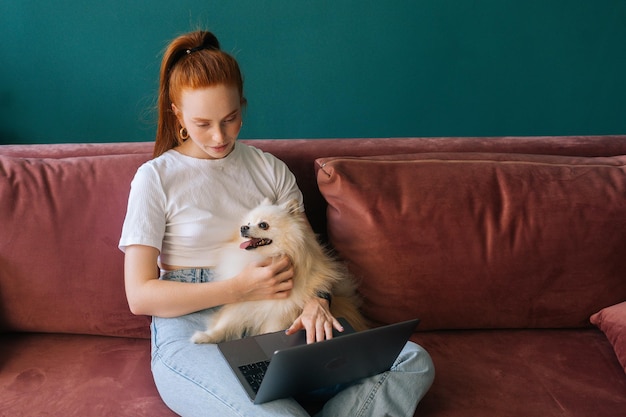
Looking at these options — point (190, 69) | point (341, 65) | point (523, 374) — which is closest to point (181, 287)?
point (190, 69)

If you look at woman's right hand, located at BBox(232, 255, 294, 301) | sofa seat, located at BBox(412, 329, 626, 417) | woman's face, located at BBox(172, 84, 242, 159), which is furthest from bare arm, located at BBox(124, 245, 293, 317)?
sofa seat, located at BBox(412, 329, 626, 417)

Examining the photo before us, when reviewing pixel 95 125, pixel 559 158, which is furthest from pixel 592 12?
pixel 95 125

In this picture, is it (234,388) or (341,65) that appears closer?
(234,388)

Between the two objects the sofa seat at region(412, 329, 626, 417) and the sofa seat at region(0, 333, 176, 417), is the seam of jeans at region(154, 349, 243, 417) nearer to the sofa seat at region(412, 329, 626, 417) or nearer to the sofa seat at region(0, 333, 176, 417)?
the sofa seat at region(0, 333, 176, 417)

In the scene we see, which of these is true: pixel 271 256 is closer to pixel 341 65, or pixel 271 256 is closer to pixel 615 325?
pixel 615 325

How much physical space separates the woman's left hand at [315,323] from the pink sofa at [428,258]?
305mm

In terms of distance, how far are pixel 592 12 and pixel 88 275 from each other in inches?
104

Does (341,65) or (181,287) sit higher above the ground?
(341,65)

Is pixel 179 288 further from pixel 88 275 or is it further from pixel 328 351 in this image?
pixel 328 351

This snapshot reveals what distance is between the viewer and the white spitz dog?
5.51ft

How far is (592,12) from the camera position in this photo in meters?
3.06

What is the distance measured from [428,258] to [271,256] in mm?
477

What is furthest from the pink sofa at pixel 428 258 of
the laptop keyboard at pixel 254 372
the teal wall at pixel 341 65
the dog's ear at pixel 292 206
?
the teal wall at pixel 341 65

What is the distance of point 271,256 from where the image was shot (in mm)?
1737
